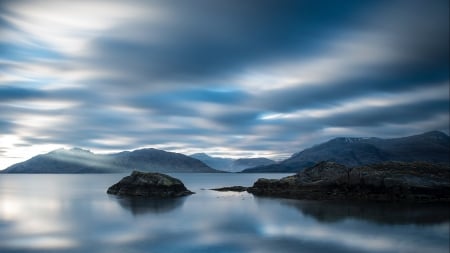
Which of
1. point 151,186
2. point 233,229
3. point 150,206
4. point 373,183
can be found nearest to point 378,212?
point 373,183

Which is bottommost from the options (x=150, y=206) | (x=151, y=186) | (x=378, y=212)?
(x=378, y=212)

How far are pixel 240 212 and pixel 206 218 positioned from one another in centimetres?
719

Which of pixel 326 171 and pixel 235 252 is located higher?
pixel 326 171

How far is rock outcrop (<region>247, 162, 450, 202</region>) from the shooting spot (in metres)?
71.8

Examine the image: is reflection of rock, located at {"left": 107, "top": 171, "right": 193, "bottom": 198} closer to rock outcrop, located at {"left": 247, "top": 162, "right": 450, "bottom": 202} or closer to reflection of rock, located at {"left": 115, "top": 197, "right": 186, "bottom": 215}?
reflection of rock, located at {"left": 115, "top": 197, "right": 186, "bottom": 215}

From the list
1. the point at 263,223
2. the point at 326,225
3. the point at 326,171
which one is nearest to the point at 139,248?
the point at 263,223

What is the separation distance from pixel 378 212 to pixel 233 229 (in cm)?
2313

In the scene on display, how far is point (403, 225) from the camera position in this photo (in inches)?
1769

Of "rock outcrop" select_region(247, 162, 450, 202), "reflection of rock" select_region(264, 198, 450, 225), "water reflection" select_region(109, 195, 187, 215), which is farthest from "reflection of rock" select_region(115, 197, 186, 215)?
"rock outcrop" select_region(247, 162, 450, 202)

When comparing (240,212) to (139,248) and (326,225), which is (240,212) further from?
(139,248)

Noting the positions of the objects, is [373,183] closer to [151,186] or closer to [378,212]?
[378,212]

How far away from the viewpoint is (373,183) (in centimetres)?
7656

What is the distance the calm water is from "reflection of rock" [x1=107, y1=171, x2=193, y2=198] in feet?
64.2

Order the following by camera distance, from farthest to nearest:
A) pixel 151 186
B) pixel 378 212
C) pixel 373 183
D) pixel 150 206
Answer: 1. pixel 151 186
2. pixel 373 183
3. pixel 150 206
4. pixel 378 212
